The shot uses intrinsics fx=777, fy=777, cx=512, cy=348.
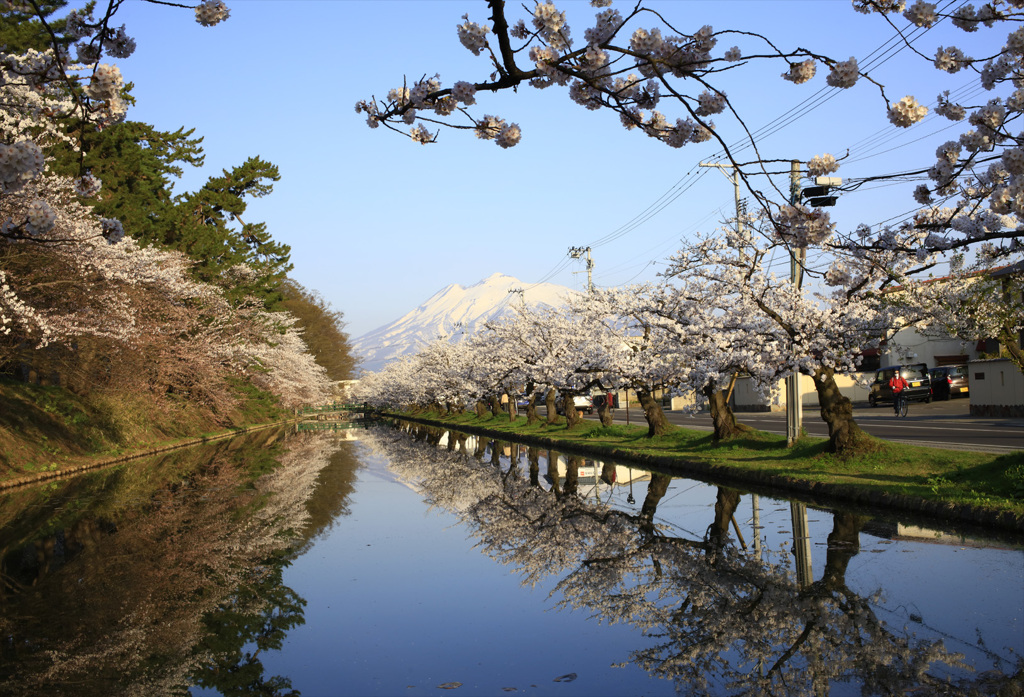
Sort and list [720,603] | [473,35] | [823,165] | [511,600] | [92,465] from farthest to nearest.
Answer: [92,465] < [511,600] < [720,603] < [823,165] < [473,35]

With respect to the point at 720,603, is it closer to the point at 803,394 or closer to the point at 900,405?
the point at 900,405

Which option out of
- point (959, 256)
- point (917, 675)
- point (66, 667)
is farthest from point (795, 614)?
point (959, 256)

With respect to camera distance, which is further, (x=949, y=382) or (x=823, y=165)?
(x=949, y=382)

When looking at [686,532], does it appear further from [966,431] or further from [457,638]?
[966,431]

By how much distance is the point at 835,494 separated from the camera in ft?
43.5

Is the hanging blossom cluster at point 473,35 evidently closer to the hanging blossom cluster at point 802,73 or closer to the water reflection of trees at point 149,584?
the hanging blossom cluster at point 802,73

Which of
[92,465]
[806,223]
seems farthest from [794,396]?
[92,465]

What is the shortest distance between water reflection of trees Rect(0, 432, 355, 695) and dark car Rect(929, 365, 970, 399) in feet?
123

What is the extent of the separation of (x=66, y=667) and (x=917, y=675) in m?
6.10

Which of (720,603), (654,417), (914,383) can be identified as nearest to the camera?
(720,603)

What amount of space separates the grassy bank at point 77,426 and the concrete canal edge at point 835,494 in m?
16.8

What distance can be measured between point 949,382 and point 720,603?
42898mm

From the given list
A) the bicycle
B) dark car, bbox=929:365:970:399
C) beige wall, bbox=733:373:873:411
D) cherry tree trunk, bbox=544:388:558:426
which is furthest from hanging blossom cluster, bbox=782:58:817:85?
dark car, bbox=929:365:970:399

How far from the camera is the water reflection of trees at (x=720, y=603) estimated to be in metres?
5.20
